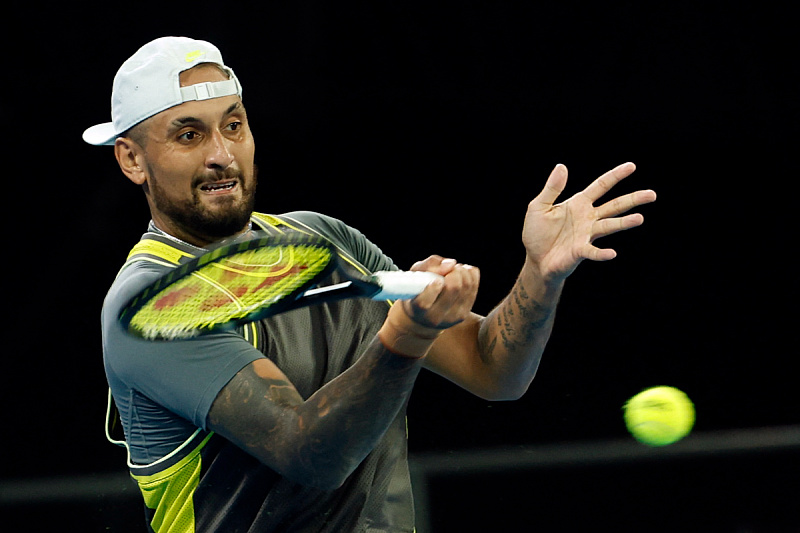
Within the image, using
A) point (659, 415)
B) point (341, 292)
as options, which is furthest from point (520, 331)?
point (659, 415)

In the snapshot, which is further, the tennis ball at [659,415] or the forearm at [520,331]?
the tennis ball at [659,415]

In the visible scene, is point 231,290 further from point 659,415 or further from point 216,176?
point 659,415

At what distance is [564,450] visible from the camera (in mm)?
3711

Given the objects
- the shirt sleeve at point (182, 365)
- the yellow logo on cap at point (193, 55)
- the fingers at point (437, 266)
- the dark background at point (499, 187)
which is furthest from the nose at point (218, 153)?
the dark background at point (499, 187)

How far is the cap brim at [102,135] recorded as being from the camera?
6.73 ft

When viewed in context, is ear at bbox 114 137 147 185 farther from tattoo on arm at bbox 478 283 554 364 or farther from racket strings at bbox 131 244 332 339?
tattoo on arm at bbox 478 283 554 364

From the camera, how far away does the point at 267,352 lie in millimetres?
1810

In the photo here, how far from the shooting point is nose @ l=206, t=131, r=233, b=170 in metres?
1.92

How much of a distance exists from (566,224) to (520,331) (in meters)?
0.23

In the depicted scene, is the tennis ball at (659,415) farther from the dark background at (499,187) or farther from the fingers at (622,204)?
the fingers at (622,204)

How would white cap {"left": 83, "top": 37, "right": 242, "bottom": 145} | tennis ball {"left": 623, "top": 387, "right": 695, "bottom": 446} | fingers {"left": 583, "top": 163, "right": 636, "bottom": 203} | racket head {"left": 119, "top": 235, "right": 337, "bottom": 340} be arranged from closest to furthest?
1. racket head {"left": 119, "top": 235, "right": 337, "bottom": 340}
2. white cap {"left": 83, "top": 37, "right": 242, "bottom": 145}
3. fingers {"left": 583, "top": 163, "right": 636, "bottom": 203}
4. tennis ball {"left": 623, "top": 387, "right": 695, "bottom": 446}

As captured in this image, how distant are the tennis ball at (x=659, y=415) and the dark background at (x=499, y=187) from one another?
5cm

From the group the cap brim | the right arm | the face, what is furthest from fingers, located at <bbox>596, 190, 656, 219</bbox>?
the cap brim

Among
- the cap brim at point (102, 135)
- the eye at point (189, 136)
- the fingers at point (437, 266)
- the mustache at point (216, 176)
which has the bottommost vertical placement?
the fingers at point (437, 266)
